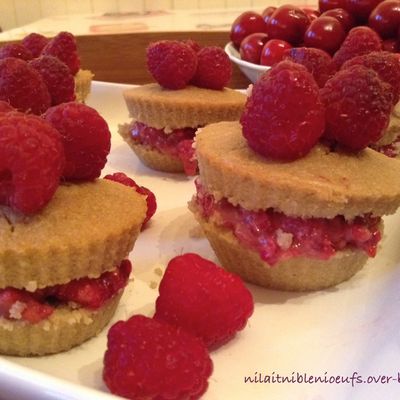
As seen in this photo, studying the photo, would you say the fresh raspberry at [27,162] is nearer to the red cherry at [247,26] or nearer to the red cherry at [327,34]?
the red cherry at [327,34]

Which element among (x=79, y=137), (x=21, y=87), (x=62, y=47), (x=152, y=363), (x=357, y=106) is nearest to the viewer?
(x=152, y=363)

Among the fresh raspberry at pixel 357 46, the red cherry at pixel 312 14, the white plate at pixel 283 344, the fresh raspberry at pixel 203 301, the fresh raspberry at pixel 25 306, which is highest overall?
the fresh raspberry at pixel 357 46

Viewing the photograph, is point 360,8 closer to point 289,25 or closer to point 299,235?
point 289,25

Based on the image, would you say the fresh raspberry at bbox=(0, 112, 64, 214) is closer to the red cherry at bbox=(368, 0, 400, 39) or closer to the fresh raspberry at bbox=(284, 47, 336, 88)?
the fresh raspberry at bbox=(284, 47, 336, 88)

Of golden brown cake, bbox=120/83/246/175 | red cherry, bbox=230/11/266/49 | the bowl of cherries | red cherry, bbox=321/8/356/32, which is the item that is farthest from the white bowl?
golden brown cake, bbox=120/83/246/175

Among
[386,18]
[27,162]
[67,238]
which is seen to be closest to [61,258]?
[67,238]

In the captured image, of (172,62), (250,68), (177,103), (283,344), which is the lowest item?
(283,344)

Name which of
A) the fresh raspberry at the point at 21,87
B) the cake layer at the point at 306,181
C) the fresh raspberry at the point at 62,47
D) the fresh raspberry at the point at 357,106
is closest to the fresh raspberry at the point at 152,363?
the cake layer at the point at 306,181
